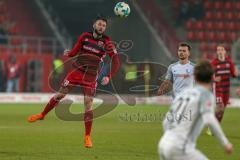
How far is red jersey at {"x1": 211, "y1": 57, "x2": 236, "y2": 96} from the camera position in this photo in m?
19.3

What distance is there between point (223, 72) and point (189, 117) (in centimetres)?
1195

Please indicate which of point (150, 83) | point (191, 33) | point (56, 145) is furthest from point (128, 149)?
point (191, 33)

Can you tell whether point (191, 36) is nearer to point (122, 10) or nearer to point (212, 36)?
point (212, 36)

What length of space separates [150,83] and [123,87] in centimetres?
129

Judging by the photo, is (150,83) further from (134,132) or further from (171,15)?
(134,132)

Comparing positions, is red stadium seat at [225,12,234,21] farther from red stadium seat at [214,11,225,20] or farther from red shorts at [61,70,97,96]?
red shorts at [61,70,97,96]

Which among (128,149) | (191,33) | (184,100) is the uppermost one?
(191,33)

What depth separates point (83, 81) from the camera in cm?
1463

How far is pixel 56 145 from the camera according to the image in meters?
15.0

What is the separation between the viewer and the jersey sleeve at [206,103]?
7.49 metres

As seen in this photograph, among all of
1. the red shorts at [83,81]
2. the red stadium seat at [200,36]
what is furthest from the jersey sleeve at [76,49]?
the red stadium seat at [200,36]

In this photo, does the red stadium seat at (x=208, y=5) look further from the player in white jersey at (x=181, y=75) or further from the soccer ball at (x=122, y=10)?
the player in white jersey at (x=181, y=75)

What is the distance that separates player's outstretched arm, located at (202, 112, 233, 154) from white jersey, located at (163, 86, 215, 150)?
73 millimetres

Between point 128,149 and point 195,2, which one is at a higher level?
point 195,2
